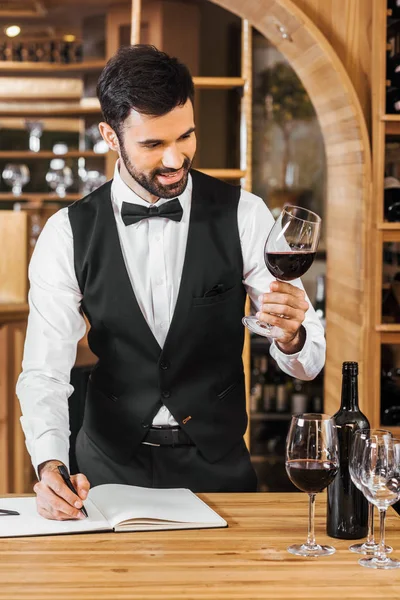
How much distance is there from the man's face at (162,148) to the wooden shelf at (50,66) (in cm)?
609

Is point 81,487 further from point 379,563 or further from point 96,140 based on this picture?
point 96,140

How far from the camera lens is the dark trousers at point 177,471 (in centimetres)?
215

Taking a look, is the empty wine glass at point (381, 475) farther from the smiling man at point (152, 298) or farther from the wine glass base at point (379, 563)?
the smiling man at point (152, 298)

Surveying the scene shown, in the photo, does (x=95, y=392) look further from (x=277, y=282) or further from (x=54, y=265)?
(x=277, y=282)

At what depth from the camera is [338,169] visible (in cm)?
344

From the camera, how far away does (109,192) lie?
227 cm

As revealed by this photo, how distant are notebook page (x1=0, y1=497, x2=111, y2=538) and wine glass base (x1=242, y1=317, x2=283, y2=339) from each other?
0.46 metres

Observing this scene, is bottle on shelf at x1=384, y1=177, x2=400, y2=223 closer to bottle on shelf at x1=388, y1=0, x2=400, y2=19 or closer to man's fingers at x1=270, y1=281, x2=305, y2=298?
bottle on shelf at x1=388, y1=0, x2=400, y2=19

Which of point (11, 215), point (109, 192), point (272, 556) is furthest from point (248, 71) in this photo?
point (272, 556)

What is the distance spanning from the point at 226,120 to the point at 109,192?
4.14 metres

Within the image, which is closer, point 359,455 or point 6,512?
point 359,455

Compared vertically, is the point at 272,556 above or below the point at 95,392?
below

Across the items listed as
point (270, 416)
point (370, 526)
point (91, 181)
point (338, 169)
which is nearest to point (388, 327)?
point (338, 169)

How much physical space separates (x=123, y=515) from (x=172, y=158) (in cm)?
80
